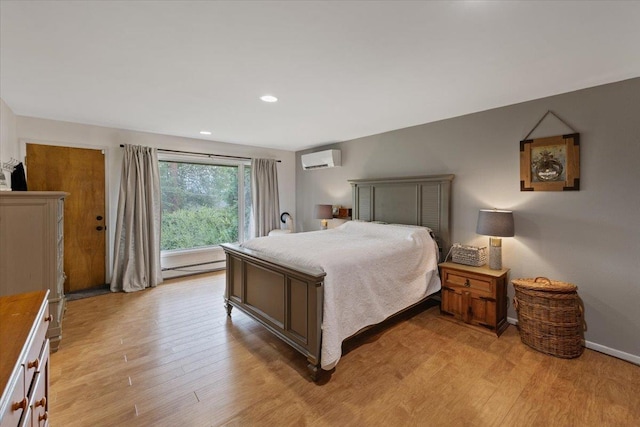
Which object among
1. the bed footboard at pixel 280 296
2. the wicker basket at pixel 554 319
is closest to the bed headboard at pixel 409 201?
the wicker basket at pixel 554 319

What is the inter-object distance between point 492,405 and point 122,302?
4057 millimetres

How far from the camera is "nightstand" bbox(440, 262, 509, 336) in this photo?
2.76 m

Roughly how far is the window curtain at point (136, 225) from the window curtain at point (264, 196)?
66.1 inches

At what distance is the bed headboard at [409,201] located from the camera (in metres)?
3.46

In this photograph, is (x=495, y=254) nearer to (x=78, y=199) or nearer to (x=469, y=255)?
(x=469, y=255)

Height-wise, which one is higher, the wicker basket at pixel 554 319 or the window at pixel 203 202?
the window at pixel 203 202

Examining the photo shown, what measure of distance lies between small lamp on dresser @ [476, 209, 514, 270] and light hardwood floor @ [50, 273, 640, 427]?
0.75 metres

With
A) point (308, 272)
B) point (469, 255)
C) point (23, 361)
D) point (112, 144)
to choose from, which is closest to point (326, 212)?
point (469, 255)

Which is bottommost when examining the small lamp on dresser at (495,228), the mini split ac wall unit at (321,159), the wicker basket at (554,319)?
the wicker basket at (554,319)

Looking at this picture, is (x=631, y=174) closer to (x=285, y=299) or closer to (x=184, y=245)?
(x=285, y=299)

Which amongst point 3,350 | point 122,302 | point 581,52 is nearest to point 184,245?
point 122,302

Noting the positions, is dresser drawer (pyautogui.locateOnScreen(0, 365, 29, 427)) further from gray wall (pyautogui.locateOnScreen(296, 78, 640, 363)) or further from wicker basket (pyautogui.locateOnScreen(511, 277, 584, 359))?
gray wall (pyautogui.locateOnScreen(296, 78, 640, 363))

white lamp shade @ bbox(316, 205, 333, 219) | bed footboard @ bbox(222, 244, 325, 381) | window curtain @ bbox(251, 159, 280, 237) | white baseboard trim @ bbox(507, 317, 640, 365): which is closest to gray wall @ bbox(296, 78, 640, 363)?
white baseboard trim @ bbox(507, 317, 640, 365)

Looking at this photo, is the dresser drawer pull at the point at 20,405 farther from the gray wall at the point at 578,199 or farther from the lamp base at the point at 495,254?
the gray wall at the point at 578,199
